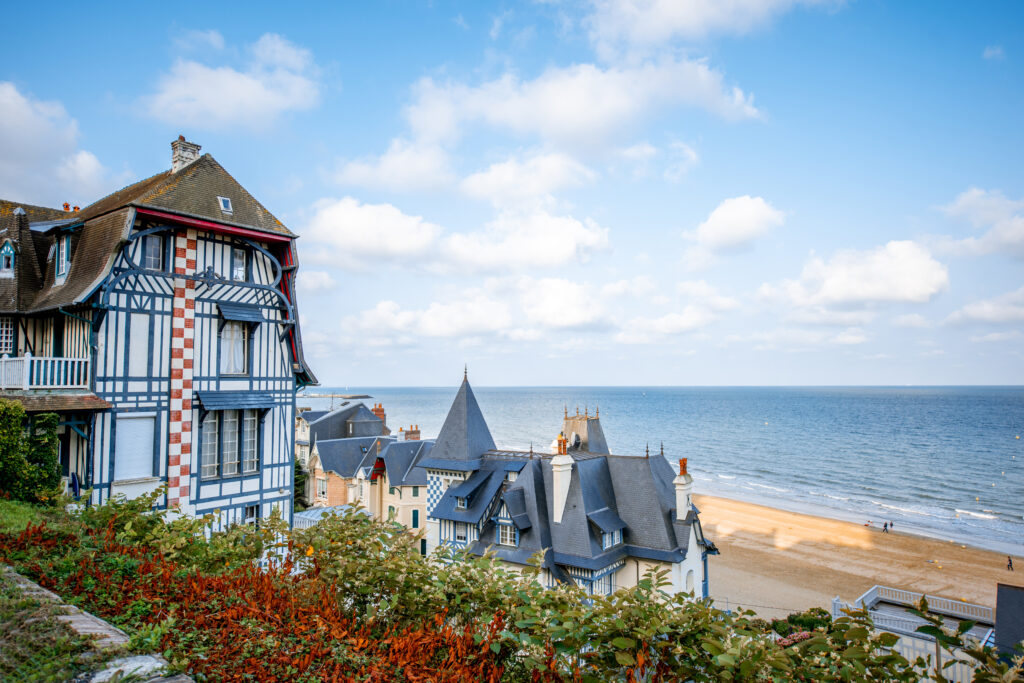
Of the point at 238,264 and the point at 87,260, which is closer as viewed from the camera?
the point at 87,260

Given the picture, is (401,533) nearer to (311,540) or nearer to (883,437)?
(311,540)

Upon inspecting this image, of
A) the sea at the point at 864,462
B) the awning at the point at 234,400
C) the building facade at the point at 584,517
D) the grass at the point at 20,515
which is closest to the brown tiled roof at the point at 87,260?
the awning at the point at 234,400

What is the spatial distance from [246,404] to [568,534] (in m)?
9.07

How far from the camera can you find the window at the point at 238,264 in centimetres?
1392

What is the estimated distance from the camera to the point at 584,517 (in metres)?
15.6

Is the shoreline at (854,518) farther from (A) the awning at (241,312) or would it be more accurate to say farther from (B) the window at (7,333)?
(B) the window at (7,333)

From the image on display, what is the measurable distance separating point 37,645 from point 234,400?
1102 cm

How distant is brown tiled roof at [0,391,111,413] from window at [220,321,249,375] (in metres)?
2.74

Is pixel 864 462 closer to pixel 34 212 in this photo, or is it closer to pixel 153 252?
pixel 153 252

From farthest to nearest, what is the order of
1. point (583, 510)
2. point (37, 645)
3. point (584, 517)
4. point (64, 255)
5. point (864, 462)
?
point (864, 462) < point (583, 510) < point (584, 517) < point (64, 255) < point (37, 645)

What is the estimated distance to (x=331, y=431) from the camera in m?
37.4

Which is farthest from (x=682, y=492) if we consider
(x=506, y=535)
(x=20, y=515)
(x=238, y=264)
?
(x=20, y=515)

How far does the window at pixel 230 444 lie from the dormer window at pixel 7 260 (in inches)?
216

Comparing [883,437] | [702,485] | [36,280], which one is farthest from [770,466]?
[36,280]
